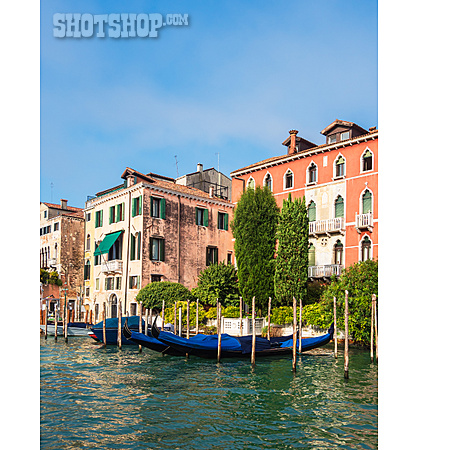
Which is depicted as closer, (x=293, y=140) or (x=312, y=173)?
(x=312, y=173)

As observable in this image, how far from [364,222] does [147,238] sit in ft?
22.2

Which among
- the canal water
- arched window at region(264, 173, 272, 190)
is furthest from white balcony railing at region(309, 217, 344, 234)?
the canal water

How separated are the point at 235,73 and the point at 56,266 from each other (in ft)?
61.6

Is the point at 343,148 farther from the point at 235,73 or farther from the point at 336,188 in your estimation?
the point at 235,73

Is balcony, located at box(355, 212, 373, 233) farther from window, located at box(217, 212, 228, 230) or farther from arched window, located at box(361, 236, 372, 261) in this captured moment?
window, located at box(217, 212, 228, 230)

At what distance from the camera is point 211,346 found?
9211 mm

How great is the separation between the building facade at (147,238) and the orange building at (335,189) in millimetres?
3427

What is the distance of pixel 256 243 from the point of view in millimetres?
13180

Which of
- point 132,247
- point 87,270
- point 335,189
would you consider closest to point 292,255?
point 335,189

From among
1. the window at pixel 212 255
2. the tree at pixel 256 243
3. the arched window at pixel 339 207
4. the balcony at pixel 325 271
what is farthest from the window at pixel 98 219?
the arched window at pixel 339 207

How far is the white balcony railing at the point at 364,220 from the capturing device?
12180mm

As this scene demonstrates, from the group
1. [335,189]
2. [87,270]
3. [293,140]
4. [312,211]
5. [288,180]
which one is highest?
[293,140]

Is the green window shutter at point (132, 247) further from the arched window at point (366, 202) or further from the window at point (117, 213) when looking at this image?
the arched window at point (366, 202)

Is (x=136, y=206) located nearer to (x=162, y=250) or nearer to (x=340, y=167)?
(x=162, y=250)
